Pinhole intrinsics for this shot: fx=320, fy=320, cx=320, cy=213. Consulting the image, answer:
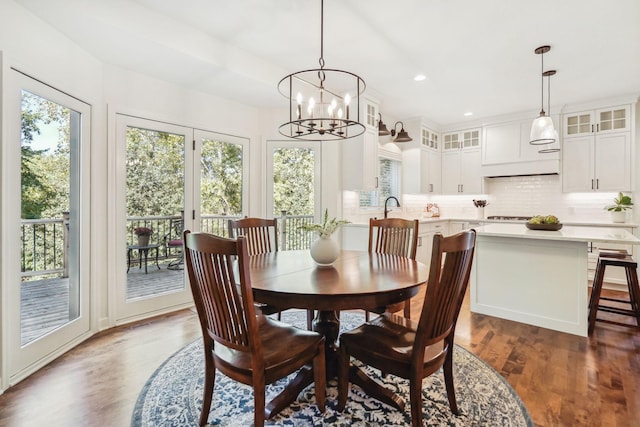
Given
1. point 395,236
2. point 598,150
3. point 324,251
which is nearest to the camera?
point 324,251

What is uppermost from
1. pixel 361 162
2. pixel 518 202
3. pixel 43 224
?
pixel 361 162

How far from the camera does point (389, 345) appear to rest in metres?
1.60

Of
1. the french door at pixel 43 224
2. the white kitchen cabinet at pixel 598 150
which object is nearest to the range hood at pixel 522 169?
the white kitchen cabinet at pixel 598 150

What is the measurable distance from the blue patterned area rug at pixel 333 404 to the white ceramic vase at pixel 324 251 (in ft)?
2.57

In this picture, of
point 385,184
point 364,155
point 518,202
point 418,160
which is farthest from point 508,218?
point 364,155

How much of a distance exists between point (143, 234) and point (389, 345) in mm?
2786

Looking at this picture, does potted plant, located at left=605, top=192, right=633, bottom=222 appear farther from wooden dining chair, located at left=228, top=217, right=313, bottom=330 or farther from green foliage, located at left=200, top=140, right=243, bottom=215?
green foliage, located at left=200, top=140, right=243, bottom=215

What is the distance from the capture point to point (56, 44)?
2.43 meters

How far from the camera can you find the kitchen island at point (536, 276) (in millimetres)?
2846

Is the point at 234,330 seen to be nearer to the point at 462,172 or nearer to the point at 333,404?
Answer: the point at 333,404

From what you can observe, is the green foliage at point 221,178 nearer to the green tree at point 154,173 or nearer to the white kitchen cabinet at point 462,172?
the green tree at point 154,173

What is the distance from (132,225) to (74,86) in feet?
4.29

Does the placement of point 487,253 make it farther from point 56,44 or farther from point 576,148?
point 56,44

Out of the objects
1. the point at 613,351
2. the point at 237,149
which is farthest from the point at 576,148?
the point at 237,149
